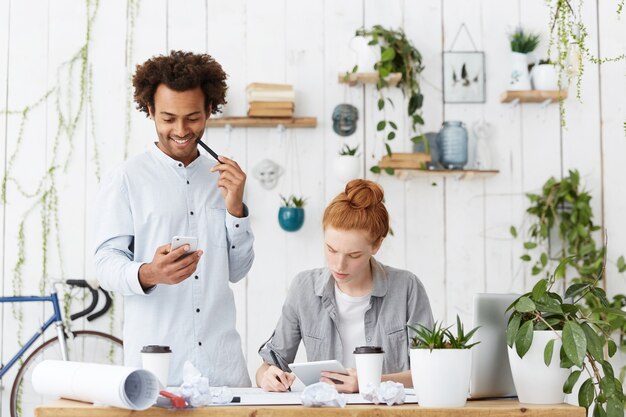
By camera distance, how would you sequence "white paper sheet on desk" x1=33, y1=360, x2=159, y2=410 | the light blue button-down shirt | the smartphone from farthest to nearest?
the light blue button-down shirt
the smartphone
"white paper sheet on desk" x1=33, y1=360, x2=159, y2=410

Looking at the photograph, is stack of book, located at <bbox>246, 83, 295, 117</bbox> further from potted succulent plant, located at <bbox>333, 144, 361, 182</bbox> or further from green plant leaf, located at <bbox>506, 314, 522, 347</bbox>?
green plant leaf, located at <bbox>506, 314, 522, 347</bbox>

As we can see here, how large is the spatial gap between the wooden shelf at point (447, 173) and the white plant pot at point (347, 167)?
19 cm

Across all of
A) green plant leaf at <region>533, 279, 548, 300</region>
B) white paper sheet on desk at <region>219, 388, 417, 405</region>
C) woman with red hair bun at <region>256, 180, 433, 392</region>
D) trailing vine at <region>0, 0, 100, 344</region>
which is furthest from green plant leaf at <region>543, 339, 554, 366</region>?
trailing vine at <region>0, 0, 100, 344</region>

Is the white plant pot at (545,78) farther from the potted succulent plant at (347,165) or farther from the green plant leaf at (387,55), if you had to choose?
the potted succulent plant at (347,165)

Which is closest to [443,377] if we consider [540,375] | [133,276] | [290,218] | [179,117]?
[540,375]

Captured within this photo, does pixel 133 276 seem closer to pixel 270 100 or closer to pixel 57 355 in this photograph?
pixel 270 100

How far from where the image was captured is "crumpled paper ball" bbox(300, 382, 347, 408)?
5.46ft

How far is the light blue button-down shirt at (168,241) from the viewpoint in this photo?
7.59 ft

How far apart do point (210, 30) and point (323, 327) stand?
209 cm

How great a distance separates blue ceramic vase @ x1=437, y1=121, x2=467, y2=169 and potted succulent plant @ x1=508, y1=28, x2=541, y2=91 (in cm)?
34

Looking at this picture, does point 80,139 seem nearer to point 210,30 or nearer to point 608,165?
point 210,30

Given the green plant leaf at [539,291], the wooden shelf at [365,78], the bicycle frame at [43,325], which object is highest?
the wooden shelf at [365,78]

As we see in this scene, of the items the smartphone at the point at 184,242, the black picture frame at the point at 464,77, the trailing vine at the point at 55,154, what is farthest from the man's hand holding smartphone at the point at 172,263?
the black picture frame at the point at 464,77

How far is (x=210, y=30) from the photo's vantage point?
4035 millimetres
